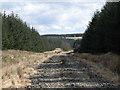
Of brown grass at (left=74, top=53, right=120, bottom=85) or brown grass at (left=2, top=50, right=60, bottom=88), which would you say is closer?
brown grass at (left=2, top=50, right=60, bottom=88)

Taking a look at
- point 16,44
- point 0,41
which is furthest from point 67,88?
point 16,44

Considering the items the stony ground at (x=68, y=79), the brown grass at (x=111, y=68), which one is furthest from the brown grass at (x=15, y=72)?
the brown grass at (x=111, y=68)

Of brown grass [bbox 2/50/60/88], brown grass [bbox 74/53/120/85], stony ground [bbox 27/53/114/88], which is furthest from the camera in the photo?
brown grass [bbox 74/53/120/85]

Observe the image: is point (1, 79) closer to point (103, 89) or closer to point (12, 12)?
point (103, 89)

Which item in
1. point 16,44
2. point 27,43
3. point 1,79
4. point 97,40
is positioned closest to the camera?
point 1,79

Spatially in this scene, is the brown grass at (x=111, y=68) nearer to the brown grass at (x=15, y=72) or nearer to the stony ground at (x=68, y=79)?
the stony ground at (x=68, y=79)

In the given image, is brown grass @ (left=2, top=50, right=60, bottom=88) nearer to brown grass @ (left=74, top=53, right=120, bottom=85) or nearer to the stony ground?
the stony ground

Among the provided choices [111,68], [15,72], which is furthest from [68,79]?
[111,68]

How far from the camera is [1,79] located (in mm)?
12734

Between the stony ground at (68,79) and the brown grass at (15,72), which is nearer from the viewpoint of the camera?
the stony ground at (68,79)

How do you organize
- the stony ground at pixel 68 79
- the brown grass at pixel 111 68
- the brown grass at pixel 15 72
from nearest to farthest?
the stony ground at pixel 68 79 → the brown grass at pixel 15 72 → the brown grass at pixel 111 68

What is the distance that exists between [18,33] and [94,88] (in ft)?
211

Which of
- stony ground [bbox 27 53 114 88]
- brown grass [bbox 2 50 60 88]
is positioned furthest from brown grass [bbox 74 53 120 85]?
brown grass [bbox 2 50 60 88]

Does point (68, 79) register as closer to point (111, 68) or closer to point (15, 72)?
point (15, 72)
